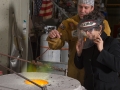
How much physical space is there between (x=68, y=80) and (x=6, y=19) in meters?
0.92

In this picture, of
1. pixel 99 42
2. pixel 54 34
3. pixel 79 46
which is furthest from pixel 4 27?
pixel 99 42

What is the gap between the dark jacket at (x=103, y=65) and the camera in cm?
150

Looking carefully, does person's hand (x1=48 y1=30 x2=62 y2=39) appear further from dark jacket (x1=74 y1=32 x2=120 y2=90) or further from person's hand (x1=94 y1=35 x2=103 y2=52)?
person's hand (x1=94 y1=35 x2=103 y2=52)

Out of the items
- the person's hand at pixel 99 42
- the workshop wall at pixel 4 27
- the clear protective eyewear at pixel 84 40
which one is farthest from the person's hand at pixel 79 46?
the workshop wall at pixel 4 27

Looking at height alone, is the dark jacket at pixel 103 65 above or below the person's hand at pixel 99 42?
below

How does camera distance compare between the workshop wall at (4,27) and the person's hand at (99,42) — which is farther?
the workshop wall at (4,27)

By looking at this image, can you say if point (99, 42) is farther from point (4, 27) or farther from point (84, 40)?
point (4, 27)

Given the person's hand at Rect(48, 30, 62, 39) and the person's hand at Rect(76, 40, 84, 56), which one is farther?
the person's hand at Rect(48, 30, 62, 39)

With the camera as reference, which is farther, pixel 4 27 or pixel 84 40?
pixel 4 27

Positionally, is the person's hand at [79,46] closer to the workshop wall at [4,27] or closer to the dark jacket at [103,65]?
the dark jacket at [103,65]

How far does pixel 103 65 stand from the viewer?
5.23 ft

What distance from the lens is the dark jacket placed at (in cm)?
150

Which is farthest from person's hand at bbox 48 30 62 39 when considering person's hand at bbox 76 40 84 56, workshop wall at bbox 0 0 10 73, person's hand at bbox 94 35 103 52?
workshop wall at bbox 0 0 10 73

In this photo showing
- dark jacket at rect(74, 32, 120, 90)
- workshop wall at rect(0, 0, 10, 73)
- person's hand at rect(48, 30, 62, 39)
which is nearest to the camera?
dark jacket at rect(74, 32, 120, 90)
